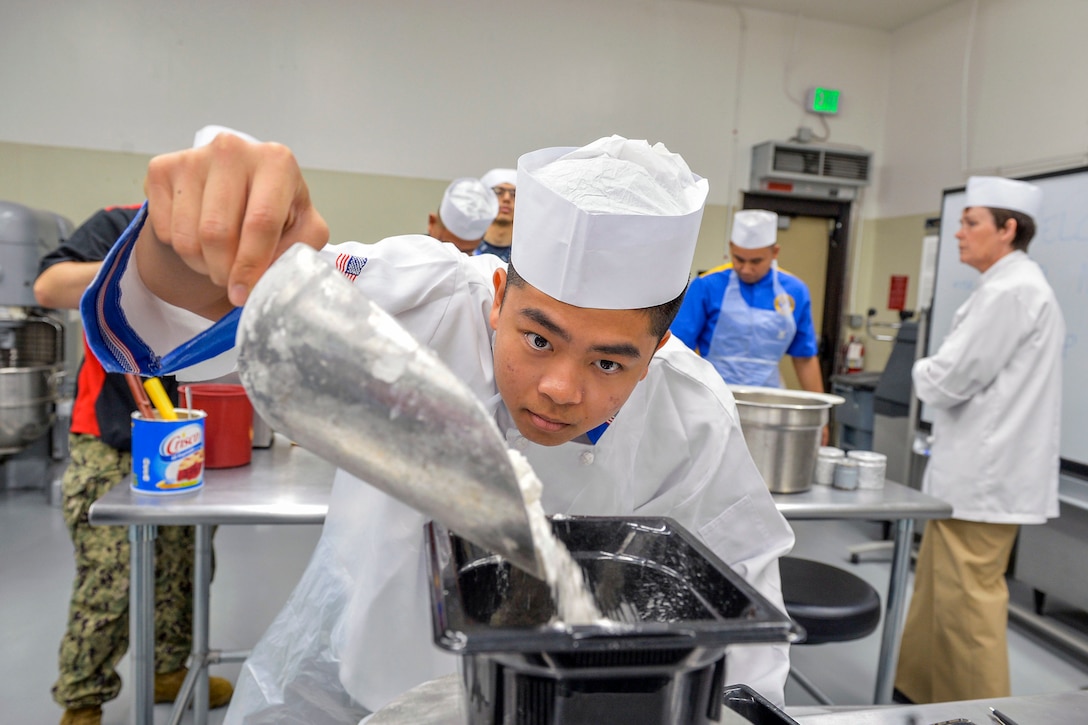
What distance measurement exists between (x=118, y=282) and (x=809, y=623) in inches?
64.5

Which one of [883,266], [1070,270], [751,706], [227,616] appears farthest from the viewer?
[883,266]

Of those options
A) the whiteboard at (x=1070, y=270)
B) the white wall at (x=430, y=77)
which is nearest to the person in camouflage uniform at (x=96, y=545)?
the white wall at (x=430, y=77)

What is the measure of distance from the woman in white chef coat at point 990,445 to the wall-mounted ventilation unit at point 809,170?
277cm

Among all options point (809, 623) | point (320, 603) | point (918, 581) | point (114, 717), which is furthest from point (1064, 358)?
point (114, 717)

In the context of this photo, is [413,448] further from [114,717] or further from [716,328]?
[716,328]

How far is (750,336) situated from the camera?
10.1ft

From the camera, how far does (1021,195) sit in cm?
243

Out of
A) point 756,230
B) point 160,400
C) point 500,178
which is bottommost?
point 160,400

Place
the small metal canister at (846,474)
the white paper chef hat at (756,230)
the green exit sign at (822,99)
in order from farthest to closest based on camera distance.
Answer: the green exit sign at (822,99), the white paper chef hat at (756,230), the small metal canister at (846,474)

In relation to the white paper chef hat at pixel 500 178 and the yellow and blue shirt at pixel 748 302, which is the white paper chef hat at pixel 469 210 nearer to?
the white paper chef hat at pixel 500 178

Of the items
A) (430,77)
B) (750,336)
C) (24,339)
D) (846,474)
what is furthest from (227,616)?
(430,77)

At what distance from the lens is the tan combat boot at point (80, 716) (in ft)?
6.02

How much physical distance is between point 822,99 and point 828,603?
449 centimetres

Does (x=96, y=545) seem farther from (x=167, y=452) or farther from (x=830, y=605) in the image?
(x=830, y=605)
